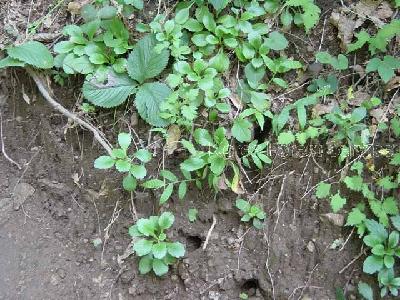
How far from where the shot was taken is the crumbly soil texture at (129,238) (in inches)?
105

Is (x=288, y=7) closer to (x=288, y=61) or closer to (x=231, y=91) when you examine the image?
(x=288, y=61)

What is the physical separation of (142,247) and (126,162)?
0.44 metres

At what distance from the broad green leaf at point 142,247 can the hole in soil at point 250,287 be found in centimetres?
53

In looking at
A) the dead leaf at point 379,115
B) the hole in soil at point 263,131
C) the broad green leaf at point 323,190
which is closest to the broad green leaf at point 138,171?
the hole in soil at point 263,131

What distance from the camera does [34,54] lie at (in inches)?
116

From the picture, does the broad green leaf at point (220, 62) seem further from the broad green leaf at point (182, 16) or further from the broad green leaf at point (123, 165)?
the broad green leaf at point (123, 165)

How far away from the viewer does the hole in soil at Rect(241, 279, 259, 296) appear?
271 centimetres

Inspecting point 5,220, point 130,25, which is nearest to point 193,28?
point 130,25

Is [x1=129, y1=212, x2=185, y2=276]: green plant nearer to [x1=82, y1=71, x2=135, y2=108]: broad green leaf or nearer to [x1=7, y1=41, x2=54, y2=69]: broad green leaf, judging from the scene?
[x1=82, y1=71, x2=135, y2=108]: broad green leaf

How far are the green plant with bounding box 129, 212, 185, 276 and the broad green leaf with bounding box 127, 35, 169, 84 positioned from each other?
30.9 inches

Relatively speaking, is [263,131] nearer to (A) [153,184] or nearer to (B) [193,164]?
(B) [193,164]

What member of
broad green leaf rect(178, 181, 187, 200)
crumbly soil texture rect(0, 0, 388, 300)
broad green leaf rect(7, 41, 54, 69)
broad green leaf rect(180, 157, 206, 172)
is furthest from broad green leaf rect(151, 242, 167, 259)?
broad green leaf rect(7, 41, 54, 69)

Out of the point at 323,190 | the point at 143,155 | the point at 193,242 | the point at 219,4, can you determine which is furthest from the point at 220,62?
the point at 193,242

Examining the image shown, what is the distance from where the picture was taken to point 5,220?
115 inches
